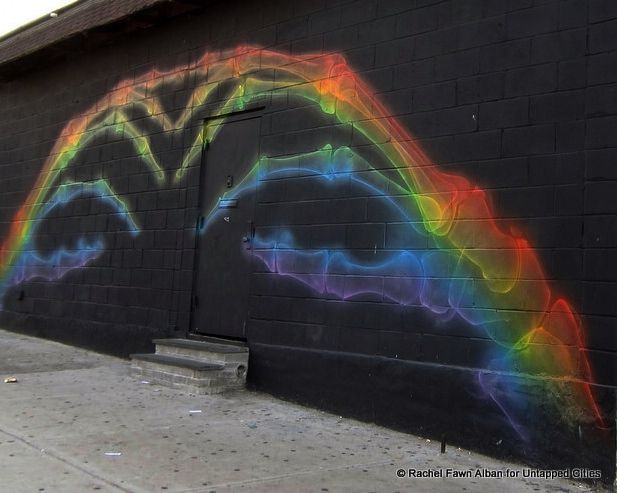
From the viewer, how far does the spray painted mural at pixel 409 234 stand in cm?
451

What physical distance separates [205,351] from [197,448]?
6.16ft

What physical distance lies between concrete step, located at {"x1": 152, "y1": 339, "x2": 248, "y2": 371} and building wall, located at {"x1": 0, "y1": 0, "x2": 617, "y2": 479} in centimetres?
17

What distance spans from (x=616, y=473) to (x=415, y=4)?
3956mm

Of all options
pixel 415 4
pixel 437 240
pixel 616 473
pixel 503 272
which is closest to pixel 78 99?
pixel 415 4

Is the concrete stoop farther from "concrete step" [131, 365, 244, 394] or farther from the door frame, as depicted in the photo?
the door frame

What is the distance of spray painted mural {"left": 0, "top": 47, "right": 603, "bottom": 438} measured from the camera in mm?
4508

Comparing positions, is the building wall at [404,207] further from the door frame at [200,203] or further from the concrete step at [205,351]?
the concrete step at [205,351]

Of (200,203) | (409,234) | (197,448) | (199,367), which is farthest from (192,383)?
(409,234)

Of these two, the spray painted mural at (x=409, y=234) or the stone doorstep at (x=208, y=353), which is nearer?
the spray painted mural at (x=409, y=234)

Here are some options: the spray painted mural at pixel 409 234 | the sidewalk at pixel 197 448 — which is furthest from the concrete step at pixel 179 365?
the spray painted mural at pixel 409 234

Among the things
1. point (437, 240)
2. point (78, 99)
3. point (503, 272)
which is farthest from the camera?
point (78, 99)

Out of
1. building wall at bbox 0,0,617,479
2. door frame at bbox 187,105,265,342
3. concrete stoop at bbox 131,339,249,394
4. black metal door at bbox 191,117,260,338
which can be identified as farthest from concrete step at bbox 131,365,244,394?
door frame at bbox 187,105,265,342

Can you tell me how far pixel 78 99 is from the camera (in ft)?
31.0

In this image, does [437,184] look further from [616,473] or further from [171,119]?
[171,119]
